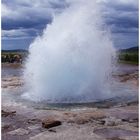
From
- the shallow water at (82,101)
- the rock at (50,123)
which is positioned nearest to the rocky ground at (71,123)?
the rock at (50,123)

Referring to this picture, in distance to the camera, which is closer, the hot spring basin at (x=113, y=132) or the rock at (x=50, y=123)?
the hot spring basin at (x=113, y=132)

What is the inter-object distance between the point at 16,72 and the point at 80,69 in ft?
13.2

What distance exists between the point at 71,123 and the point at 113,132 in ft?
1.66

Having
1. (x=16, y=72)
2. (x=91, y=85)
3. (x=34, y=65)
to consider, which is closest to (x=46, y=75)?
(x=34, y=65)

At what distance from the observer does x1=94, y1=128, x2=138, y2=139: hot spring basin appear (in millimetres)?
3688

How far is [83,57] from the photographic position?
5.73 meters

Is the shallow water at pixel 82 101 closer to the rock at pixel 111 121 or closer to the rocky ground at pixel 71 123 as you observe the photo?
the rocky ground at pixel 71 123

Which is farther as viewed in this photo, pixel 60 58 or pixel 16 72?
pixel 16 72

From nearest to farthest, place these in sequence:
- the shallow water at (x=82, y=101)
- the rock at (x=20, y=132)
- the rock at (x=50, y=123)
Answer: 1. the rock at (x=20, y=132)
2. the rock at (x=50, y=123)
3. the shallow water at (x=82, y=101)

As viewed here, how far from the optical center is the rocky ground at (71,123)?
12.2ft

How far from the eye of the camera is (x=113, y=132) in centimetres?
378

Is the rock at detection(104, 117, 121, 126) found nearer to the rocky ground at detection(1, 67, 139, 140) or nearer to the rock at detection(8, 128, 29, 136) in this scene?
the rocky ground at detection(1, 67, 139, 140)

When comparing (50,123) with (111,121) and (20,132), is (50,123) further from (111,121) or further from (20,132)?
(111,121)

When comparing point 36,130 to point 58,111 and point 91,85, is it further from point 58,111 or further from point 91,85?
point 91,85
